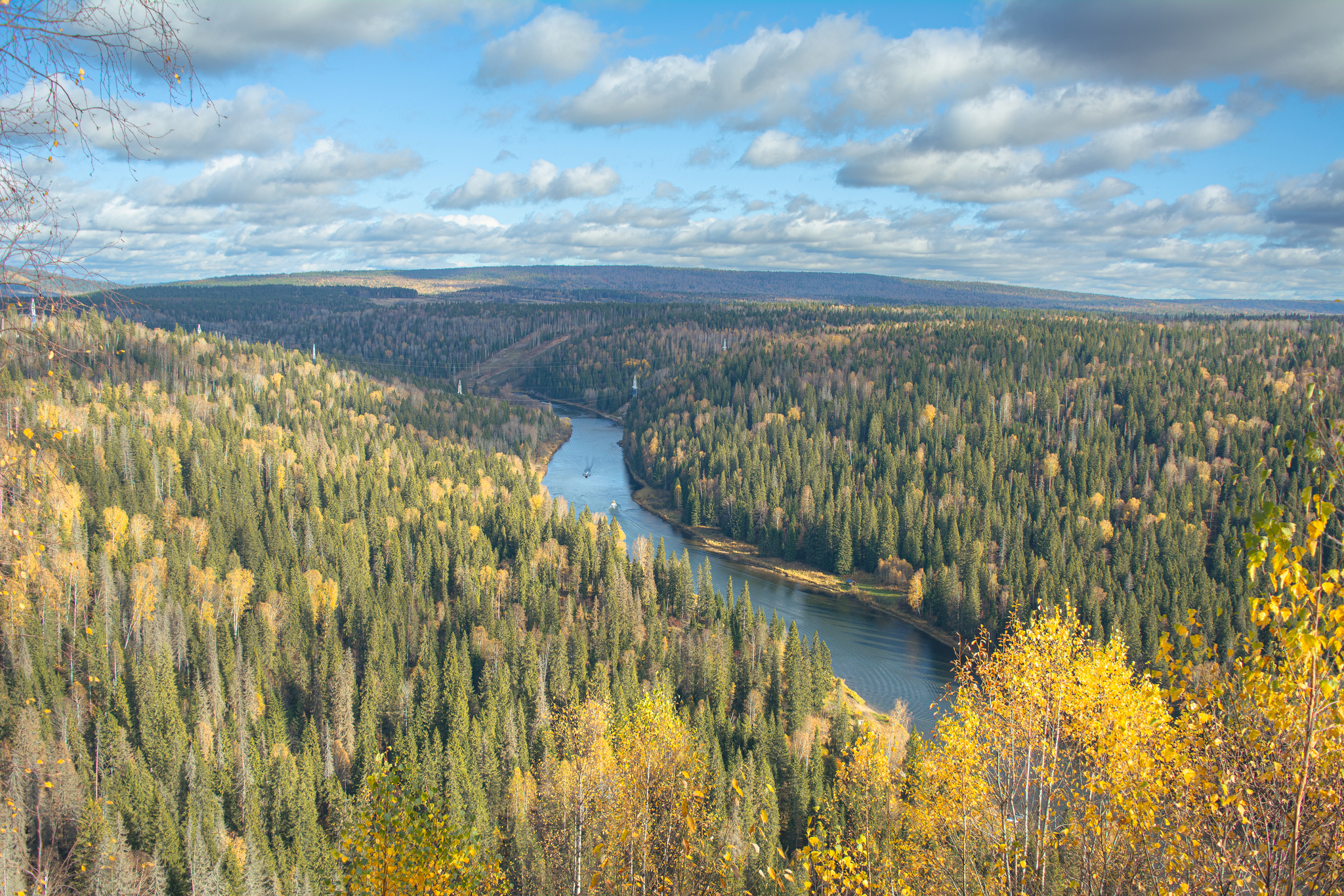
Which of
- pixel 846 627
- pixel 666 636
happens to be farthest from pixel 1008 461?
pixel 666 636

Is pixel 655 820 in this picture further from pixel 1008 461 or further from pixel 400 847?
pixel 1008 461

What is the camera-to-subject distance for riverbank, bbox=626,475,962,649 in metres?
88.2

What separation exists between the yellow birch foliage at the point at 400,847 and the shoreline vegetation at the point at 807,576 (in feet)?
235

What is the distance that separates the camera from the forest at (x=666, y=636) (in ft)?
31.4

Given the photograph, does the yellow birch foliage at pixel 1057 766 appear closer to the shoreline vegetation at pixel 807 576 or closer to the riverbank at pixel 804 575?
the riverbank at pixel 804 575

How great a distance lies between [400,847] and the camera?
14438 millimetres

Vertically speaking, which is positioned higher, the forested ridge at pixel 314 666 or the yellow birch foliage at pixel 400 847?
the yellow birch foliage at pixel 400 847

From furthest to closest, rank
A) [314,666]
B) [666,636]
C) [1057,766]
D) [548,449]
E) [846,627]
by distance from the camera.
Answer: [548,449]
[846,627]
[666,636]
[314,666]
[1057,766]

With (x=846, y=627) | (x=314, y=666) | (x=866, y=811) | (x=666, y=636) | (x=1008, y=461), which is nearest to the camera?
(x=866, y=811)

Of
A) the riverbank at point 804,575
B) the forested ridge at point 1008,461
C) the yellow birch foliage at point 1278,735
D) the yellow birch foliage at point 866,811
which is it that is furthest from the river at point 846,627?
the yellow birch foliage at point 1278,735

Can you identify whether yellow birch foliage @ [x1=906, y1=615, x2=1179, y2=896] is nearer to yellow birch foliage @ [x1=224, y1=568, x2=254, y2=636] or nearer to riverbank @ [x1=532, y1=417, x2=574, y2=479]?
yellow birch foliage @ [x1=224, y1=568, x2=254, y2=636]

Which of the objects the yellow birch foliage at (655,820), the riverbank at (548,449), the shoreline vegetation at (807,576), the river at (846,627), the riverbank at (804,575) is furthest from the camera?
the riverbank at (548,449)

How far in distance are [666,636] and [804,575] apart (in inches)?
1394

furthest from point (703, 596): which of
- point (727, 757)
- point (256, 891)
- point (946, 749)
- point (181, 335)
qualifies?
point (181, 335)
